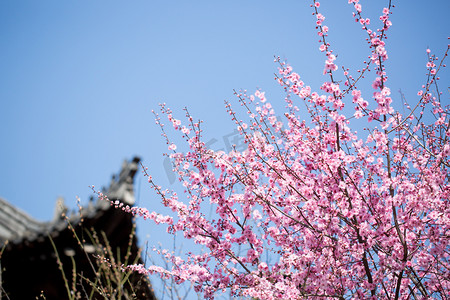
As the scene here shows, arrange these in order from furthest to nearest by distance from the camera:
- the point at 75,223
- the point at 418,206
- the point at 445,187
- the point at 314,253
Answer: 1. the point at 75,223
2. the point at 445,187
3. the point at 314,253
4. the point at 418,206

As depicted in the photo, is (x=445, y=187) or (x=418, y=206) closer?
(x=418, y=206)

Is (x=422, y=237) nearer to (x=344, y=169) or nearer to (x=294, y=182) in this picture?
(x=344, y=169)

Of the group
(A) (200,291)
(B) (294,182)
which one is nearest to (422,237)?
(B) (294,182)

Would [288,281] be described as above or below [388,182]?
below

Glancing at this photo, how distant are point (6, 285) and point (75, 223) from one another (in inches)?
85.5

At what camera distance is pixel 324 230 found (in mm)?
4996

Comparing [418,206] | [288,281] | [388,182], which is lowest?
[288,281]

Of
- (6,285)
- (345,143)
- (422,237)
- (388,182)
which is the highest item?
(345,143)

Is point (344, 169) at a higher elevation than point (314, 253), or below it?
higher

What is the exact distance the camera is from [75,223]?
820 cm

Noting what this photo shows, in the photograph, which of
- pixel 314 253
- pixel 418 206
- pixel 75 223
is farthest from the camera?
pixel 75 223

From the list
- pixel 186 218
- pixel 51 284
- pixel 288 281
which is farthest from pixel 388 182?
pixel 51 284

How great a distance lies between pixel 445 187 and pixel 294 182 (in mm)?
2344

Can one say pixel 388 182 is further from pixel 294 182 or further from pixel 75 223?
pixel 75 223
